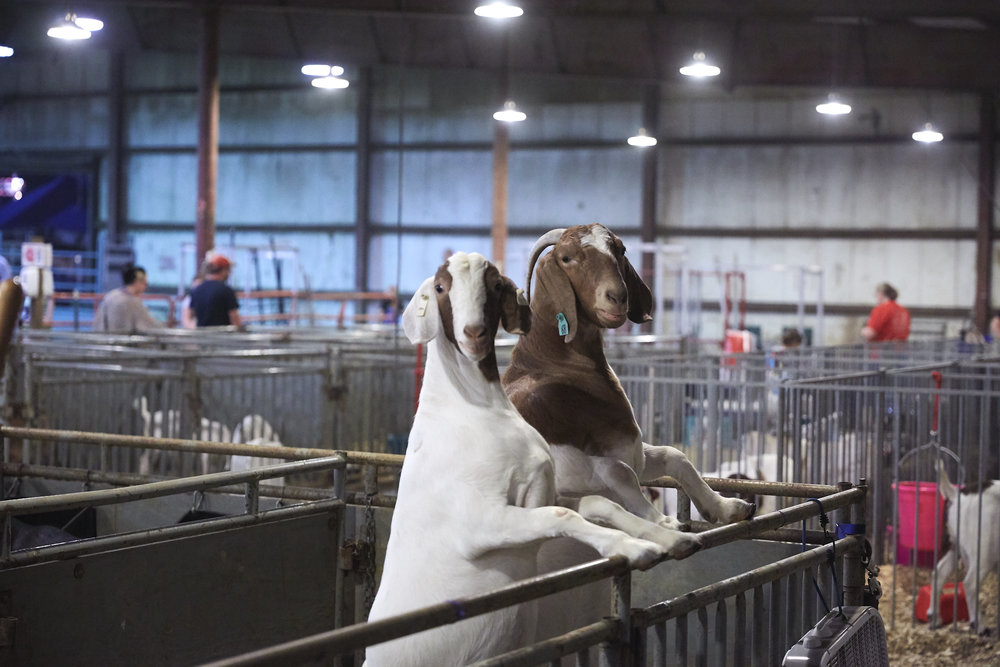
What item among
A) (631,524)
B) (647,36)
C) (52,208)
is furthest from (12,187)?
(631,524)

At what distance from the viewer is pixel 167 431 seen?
23.8 ft

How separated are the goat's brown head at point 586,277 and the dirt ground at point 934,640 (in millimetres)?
3672

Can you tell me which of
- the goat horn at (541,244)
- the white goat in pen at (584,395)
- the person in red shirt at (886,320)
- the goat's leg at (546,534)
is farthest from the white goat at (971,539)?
the person in red shirt at (886,320)

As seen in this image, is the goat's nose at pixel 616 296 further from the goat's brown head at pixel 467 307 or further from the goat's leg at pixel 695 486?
the goat's leg at pixel 695 486

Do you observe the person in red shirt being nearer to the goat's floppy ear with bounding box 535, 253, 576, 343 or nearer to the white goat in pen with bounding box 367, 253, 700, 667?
the goat's floppy ear with bounding box 535, 253, 576, 343

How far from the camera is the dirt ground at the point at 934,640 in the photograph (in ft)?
18.8

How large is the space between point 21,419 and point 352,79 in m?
18.8

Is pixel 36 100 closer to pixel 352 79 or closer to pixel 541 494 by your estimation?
pixel 352 79

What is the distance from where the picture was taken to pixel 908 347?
13070mm

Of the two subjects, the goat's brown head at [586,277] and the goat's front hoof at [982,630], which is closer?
the goat's brown head at [586,277]

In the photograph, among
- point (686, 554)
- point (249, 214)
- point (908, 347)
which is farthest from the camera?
point (249, 214)

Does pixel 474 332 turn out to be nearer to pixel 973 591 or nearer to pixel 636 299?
pixel 636 299

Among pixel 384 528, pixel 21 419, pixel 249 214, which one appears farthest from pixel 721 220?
pixel 384 528

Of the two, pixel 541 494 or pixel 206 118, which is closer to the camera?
pixel 541 494
